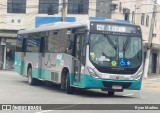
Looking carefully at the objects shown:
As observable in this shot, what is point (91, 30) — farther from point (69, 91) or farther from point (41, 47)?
point (41, 47)

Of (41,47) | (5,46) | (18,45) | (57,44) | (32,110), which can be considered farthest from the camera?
(5,46)

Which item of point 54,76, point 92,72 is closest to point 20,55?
point 54,76

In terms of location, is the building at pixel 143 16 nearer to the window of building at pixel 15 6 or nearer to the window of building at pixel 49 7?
the window of building at pixel 49 7

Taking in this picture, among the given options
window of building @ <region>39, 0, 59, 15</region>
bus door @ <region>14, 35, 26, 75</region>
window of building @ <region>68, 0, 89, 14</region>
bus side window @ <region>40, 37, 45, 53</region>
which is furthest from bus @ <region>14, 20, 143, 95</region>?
window of building @ <region>39, 0, 59, 15</region>

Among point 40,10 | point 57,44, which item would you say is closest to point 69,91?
point 57,44

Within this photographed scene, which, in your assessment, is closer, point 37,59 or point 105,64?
point 105,64

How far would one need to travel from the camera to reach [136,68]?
63.6ft

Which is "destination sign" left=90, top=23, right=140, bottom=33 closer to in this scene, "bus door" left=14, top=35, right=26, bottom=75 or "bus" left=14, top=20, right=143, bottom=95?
"bus" left=14, top=20, right=143, bottom=95

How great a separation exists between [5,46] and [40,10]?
6.34 metres

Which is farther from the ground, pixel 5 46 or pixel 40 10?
pixel 40 10

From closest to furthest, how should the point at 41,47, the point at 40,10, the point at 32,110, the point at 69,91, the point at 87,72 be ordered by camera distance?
the point at 32,110, the point at 87,72, the point at 69,91, the point at 41,47, the point at 40,10

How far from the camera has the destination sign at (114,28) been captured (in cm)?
1902

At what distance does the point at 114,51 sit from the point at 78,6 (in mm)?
26870

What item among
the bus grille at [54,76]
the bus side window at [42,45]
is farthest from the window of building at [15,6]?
the bus grille at [54,76]
